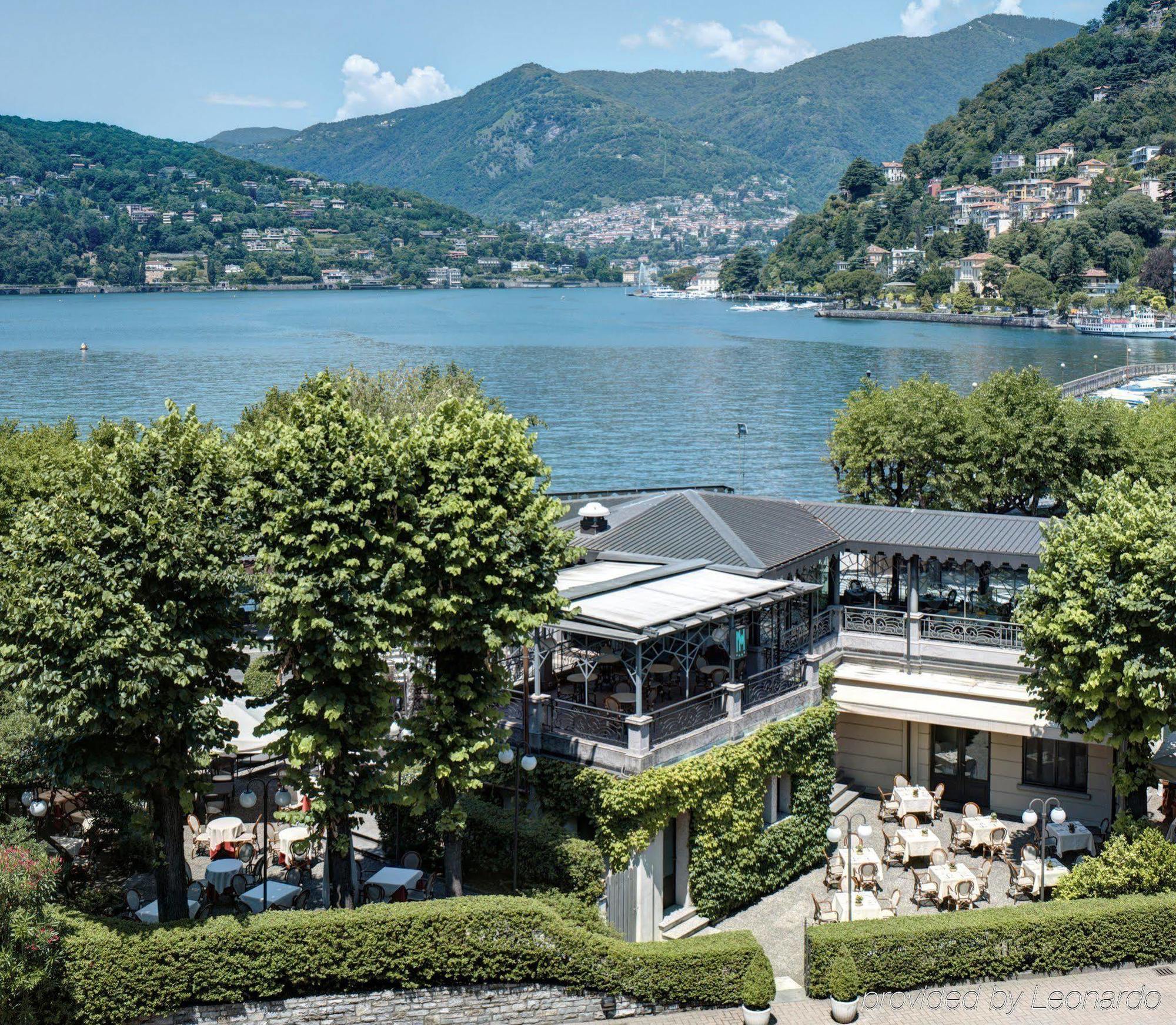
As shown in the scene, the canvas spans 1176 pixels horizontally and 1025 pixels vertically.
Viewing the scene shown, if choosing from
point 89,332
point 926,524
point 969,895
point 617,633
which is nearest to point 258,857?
point 617,633

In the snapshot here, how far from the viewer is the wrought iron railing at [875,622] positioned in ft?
70.2

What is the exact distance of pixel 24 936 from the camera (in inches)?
499

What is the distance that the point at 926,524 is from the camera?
2219 centimetres

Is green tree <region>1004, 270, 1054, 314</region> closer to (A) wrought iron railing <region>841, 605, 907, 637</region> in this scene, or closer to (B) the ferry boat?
(B) the ferry boat

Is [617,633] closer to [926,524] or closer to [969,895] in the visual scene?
[969,895]

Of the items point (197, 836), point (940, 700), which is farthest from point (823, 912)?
point (197, 836)

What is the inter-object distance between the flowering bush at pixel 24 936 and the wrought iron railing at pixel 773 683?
A: 9144mm

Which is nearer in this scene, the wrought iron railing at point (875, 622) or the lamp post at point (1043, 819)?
the lamp post at point (1043, 819)

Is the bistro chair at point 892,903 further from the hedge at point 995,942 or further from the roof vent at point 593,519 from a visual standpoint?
the roof vent at point 593,519

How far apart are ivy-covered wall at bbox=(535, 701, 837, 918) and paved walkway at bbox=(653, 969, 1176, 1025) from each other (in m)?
2.47

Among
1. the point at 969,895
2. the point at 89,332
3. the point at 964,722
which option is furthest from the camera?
the point at 89,332

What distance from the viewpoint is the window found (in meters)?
19.8

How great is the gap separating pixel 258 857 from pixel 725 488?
59.6 ft

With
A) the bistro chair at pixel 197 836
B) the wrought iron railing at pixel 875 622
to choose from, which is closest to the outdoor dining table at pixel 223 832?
the bistro chair at pixel 197 836
